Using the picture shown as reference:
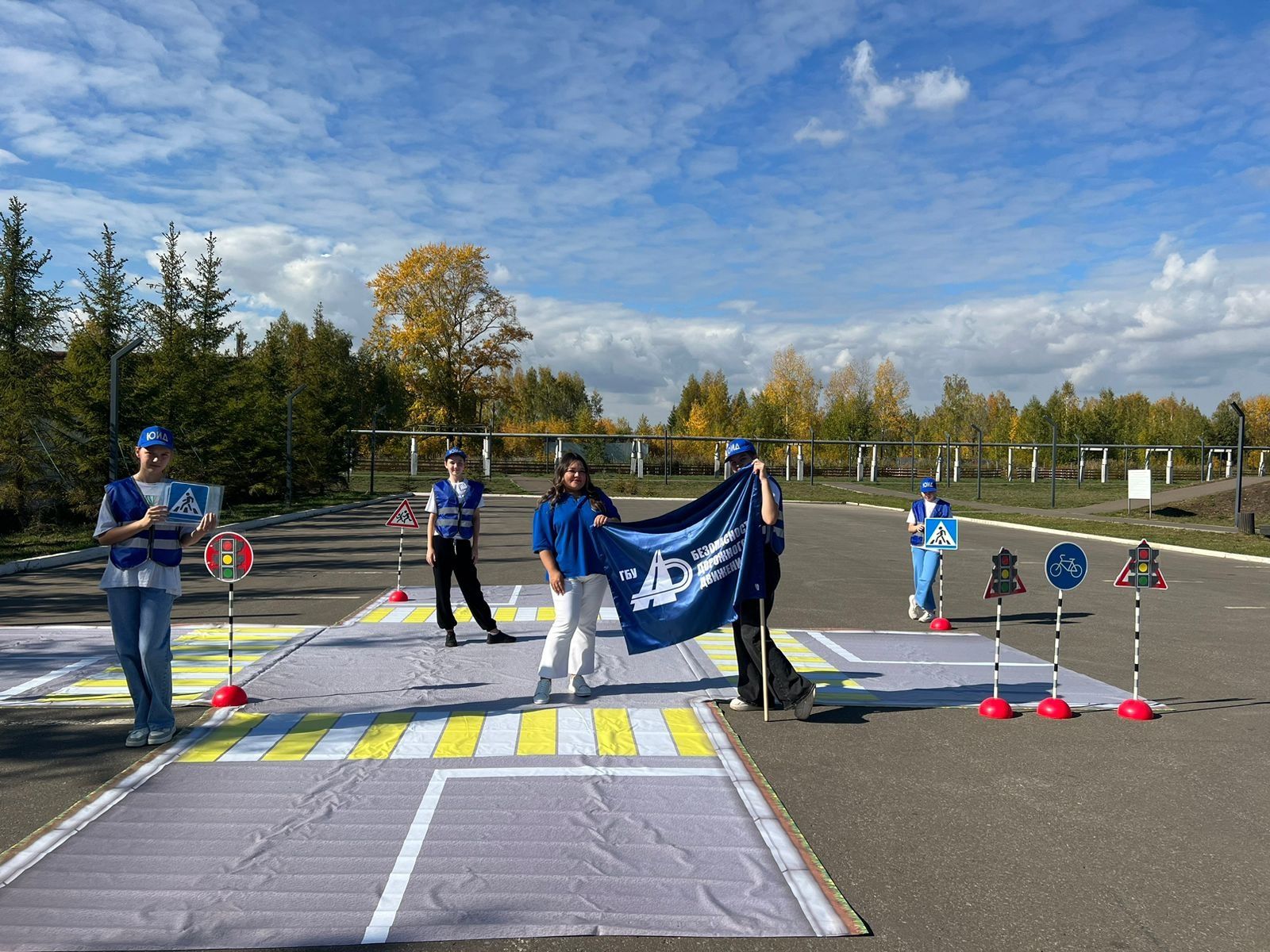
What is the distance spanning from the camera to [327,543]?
73.4ft

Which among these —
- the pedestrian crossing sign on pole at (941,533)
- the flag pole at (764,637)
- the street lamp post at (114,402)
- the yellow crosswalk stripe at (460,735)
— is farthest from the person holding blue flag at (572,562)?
the street lamp post at (114,402)

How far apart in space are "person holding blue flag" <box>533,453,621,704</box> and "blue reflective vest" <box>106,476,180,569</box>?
2.58 metres

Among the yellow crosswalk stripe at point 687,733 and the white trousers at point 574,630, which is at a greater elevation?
the white trousers at point 574,630

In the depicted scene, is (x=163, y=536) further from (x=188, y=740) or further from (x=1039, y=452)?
(x=1039, y=452)

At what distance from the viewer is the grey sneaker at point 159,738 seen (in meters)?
6.16

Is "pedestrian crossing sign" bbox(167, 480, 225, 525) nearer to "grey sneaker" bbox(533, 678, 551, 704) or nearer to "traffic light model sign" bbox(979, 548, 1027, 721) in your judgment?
"grey sneaker" bbox(533, 678, 551, 704)

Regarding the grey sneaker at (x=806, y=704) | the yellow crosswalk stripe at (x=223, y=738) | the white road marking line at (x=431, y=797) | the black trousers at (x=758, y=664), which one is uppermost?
the black trousers at (x=758, y=664)

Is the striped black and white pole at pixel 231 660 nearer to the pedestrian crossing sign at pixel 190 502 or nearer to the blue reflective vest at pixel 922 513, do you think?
the pedestrian crossing sign at pixel 190 502

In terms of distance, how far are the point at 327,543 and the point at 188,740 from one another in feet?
54.7

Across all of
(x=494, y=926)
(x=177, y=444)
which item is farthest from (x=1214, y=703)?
(x=177, y=444)

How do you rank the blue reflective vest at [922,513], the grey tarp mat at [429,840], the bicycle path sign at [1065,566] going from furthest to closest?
the blue reflective vest at [922,513] → the bicycle path sign at [1065,566] → the grey tarp mat at [429,840]

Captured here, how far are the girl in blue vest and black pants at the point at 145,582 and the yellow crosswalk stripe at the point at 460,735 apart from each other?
180 centimetres

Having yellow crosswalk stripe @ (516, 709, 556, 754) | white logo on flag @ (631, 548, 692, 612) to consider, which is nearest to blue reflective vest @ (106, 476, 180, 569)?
yellow crosswalk stripe @ (516, 709, 556, 754)

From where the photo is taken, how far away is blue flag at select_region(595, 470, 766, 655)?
7.29 m
